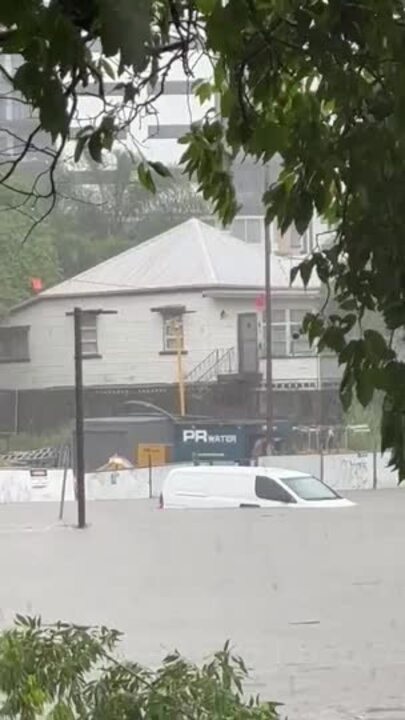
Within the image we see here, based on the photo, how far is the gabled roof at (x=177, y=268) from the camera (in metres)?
2.06

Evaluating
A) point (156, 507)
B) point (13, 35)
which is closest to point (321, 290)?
point (13, 35)

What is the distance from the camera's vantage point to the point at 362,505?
7.35 feet

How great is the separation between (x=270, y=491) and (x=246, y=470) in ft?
0.31

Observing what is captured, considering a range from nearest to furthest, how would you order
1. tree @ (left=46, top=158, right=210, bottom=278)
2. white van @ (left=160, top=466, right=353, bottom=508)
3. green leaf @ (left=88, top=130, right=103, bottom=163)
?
green leaf @ (left=88, top=130, right=103, bottom=163) → tree @ (left=46, top=158, right=210, bottom=278) → white van @ (left=160, top=466, right=353, bottom=508)

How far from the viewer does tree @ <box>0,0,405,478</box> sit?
0.86 meters

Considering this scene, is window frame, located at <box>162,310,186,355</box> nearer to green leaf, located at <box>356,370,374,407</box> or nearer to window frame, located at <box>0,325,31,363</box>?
window frame, located at <box>0,325,31,363</box>

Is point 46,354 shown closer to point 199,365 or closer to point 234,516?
point 199,365

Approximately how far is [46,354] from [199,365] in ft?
0.81

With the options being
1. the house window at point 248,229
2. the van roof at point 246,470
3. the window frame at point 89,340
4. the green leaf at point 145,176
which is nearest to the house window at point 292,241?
the house window at point 248,229

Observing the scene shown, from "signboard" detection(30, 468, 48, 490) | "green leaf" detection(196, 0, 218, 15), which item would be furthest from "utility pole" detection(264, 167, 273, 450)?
"green leaf" detection(196, 0, 218, 15)

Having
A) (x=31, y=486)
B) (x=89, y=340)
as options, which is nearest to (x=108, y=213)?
(x=89, y=340)

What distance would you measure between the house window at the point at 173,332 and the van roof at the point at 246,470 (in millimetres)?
207

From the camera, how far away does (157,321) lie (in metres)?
2.20

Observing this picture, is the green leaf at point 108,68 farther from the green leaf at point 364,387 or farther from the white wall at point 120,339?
the white wall at point 120,339
